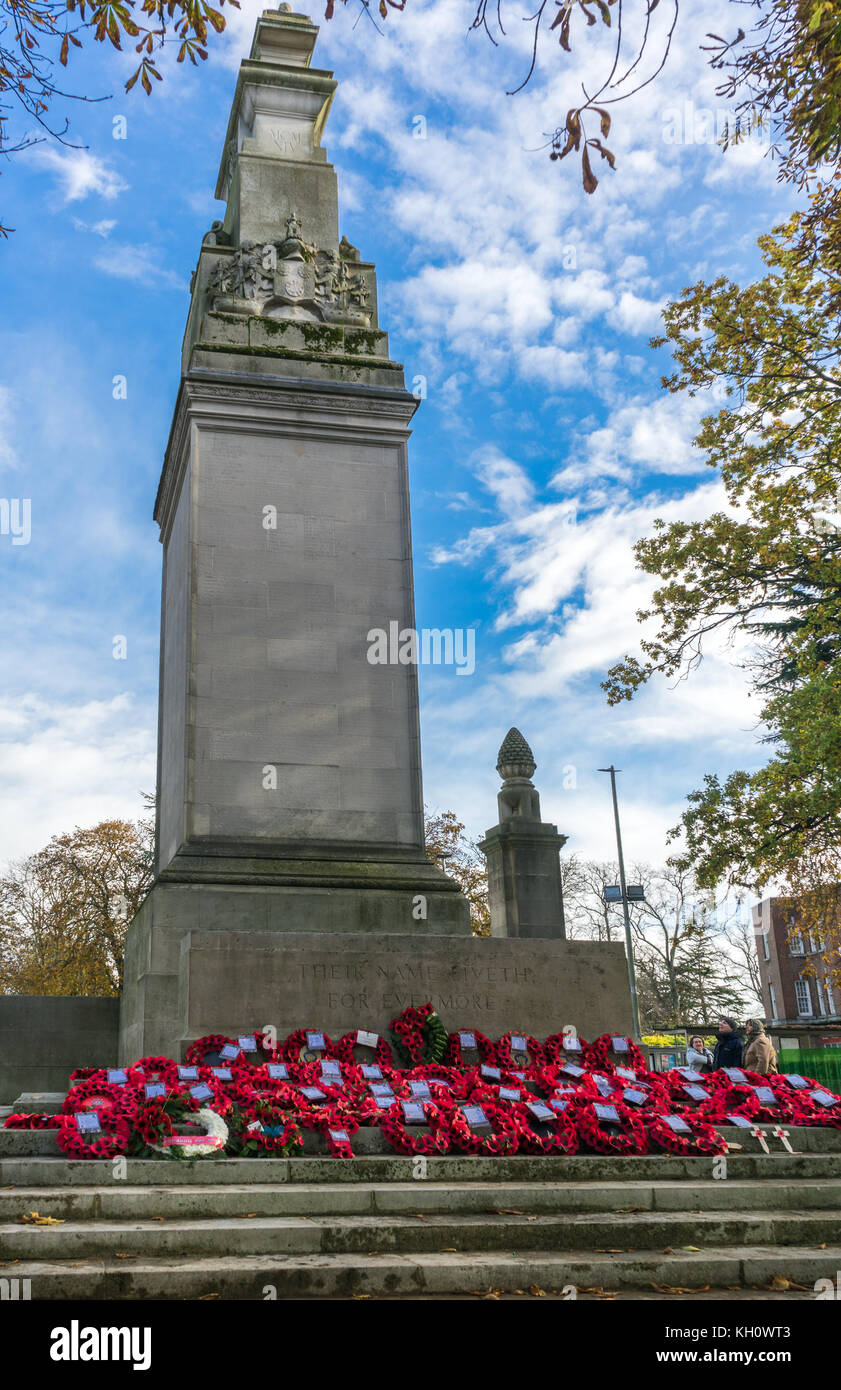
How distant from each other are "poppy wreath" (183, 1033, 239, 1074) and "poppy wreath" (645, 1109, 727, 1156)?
350 cm

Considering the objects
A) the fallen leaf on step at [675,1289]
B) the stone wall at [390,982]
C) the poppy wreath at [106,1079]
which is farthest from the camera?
the stone wall at [390,982]

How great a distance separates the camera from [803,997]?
75.8m

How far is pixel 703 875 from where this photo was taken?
74.3ft

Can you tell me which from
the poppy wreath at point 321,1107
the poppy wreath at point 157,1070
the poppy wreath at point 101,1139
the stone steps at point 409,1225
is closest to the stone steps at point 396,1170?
the stone steps at point 409,1225

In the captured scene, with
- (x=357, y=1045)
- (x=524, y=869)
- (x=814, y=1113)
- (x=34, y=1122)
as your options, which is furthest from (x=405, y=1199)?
(x=524, y=869)

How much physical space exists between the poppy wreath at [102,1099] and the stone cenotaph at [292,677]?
1351 mm

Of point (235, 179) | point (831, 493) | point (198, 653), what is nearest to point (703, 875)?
point (831, 493)

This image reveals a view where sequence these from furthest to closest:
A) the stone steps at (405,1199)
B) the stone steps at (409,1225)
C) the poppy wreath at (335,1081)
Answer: the poppy wreath at (335,1081) → the stone steps at (405,1199) → the stone steps at (409,1225)

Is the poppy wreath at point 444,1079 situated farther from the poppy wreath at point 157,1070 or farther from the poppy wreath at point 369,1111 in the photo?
the poppy wreath at point 157,1070

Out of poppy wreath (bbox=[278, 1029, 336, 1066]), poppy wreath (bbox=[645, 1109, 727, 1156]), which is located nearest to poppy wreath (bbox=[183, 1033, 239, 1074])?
poppy wreath (bbox=[278, 1029, 336, 1066])

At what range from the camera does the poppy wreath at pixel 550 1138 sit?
26.4 feet

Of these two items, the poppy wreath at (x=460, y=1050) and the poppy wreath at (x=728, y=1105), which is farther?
the poppy wreath at (x=460, y=1050)

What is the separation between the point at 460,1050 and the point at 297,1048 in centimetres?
153

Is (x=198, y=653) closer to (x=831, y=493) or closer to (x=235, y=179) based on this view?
(x=235, y=179)
